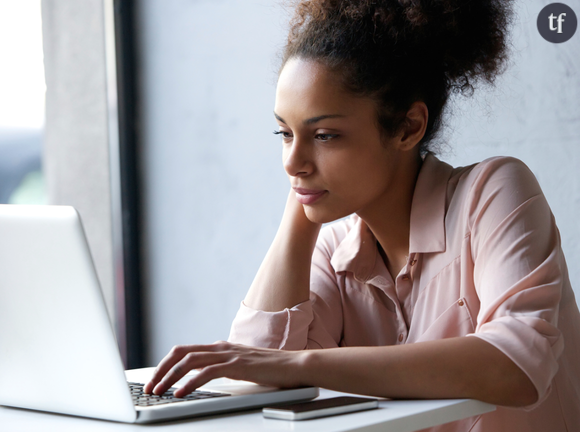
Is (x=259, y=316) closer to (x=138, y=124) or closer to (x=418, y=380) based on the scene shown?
(x=418, y=380)

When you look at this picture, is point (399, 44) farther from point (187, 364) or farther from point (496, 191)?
point (187, 364)

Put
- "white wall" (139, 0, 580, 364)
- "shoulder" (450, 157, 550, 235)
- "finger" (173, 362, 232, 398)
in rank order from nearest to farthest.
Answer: "finger" (173, 362, 232, 398)
"shoulder" (450, 157, 550, 235)
"white wall" (139, 0, 580, 364)

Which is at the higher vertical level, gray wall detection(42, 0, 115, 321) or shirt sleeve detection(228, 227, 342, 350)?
gray wall detection(42, 0, 115, 321)

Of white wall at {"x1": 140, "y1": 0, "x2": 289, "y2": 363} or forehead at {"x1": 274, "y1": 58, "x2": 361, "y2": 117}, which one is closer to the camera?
forehead at {"x1": 274, "y1": 58, "x2": 361, "y2": 117}

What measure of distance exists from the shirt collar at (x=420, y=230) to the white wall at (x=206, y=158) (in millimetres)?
930

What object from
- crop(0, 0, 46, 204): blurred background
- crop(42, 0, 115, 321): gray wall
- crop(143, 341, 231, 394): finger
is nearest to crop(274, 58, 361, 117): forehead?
crop(143, 341, 231, 394): finger

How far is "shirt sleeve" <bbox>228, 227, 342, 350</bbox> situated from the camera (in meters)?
1.26

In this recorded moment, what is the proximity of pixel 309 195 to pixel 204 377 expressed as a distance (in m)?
0.50

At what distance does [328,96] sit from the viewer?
47.5 inches

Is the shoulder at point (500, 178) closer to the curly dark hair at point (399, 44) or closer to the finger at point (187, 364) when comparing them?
the curly dark hair at point (399, 44)

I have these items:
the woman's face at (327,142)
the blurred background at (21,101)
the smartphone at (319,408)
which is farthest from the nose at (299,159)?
the blurred background at (21,101)

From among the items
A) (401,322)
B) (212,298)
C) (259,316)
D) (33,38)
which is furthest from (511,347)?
(33,38)

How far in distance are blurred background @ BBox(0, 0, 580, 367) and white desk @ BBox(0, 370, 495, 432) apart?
154cm

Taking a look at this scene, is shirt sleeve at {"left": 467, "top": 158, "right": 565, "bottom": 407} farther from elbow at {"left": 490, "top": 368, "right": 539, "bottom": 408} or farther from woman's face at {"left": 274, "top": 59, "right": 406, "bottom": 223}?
woman's face at {"left": 274, "top": 59, "right": 406, "bottom": 223}
